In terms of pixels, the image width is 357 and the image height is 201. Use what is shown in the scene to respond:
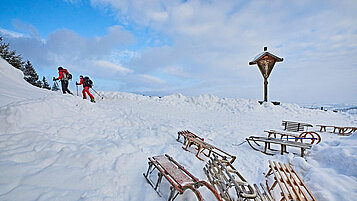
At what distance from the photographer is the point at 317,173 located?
3.67 metres

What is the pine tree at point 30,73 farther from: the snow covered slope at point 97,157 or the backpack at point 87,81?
the snow covered slope at point 97,157

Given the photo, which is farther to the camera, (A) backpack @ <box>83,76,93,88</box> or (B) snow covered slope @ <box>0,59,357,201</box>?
(A) backpack @ <box>83,76,93,88</box>

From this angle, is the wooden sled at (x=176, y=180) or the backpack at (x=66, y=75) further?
the backpack at (x=66, y=75)

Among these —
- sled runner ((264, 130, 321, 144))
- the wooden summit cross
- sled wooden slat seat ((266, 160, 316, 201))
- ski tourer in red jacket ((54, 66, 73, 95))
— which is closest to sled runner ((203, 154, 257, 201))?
sled wooden slat seat ((266, 160, 316, 201))

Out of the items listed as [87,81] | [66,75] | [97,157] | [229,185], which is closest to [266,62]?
[229,185]

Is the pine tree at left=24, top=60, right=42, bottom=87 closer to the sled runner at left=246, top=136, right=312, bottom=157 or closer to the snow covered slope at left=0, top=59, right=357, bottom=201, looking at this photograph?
the snow covered slope at left=0, top=59, right=357, bottom=201

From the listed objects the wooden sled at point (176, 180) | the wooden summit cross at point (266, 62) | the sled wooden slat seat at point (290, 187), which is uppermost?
the wooden summit cross at point (266, 62)

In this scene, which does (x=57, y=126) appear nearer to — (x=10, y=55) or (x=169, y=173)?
(x=169, y=173)

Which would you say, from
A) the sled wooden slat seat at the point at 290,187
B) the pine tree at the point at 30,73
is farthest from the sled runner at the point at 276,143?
the pine tree at the point at 30,73

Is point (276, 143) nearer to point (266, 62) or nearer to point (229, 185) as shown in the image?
point (229, 185)

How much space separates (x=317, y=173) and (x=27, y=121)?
897cm

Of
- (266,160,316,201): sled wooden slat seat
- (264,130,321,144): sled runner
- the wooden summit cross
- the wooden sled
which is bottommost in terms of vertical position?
(266,160,316,201): sled wooden slat seat

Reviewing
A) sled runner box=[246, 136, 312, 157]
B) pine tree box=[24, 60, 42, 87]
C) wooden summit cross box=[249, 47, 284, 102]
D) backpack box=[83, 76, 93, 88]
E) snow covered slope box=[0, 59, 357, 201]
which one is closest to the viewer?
snow covered slope box=[0, 59, 357, 201]

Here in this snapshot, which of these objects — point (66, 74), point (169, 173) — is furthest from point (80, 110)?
point (169, 173)
